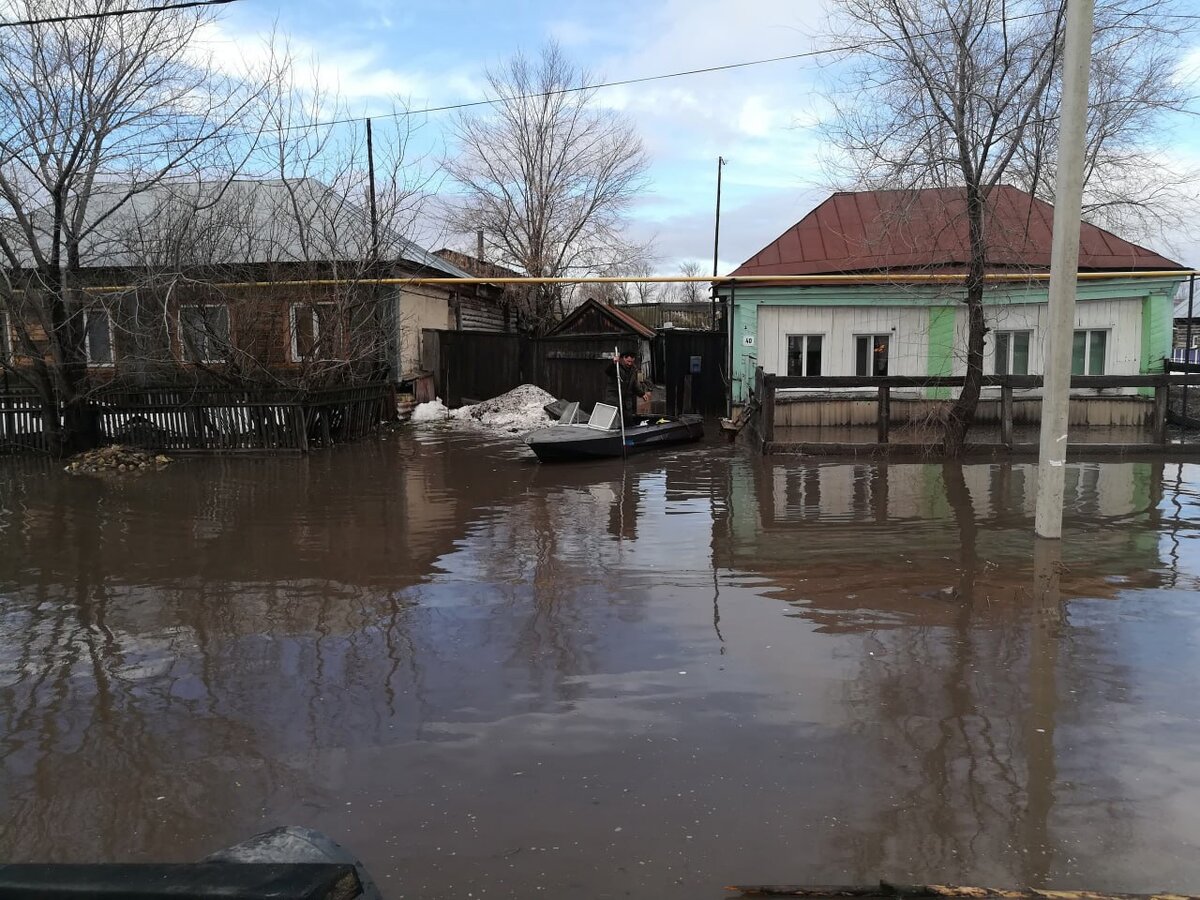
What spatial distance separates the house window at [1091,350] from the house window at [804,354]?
490cm

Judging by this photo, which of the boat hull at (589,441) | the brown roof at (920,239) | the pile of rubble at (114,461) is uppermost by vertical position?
the brown roof at (920,239)

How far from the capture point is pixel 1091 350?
17.0 metres

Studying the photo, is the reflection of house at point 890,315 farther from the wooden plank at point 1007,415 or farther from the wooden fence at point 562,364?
the wooden plank at point 1007,415

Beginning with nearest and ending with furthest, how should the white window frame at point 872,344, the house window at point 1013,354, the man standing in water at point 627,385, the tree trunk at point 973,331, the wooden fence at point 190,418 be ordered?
the tree trunk at point 973,331 < the wooden fence at point 190,418 < the man standing in water at point 627,385 < the house window at point 1013,354 < the white window frame at point 872,344

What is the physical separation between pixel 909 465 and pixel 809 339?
6300 millimetres

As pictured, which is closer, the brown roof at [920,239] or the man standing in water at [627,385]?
the brown roof at [920,239]

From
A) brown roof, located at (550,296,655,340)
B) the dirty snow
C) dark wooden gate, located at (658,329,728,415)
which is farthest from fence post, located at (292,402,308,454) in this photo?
brown roof, located at (550,296,655,340)

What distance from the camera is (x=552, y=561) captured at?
7.23 m

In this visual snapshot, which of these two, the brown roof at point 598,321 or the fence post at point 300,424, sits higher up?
the brown roof at point 598,321

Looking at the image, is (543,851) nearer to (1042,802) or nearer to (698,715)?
(698,715)

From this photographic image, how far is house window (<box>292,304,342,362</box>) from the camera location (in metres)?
14.8

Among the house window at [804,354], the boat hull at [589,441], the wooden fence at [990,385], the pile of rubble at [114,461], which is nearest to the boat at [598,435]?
the boat hull at [589,441]

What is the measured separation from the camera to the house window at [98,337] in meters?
13.1

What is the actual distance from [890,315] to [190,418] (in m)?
12.9
